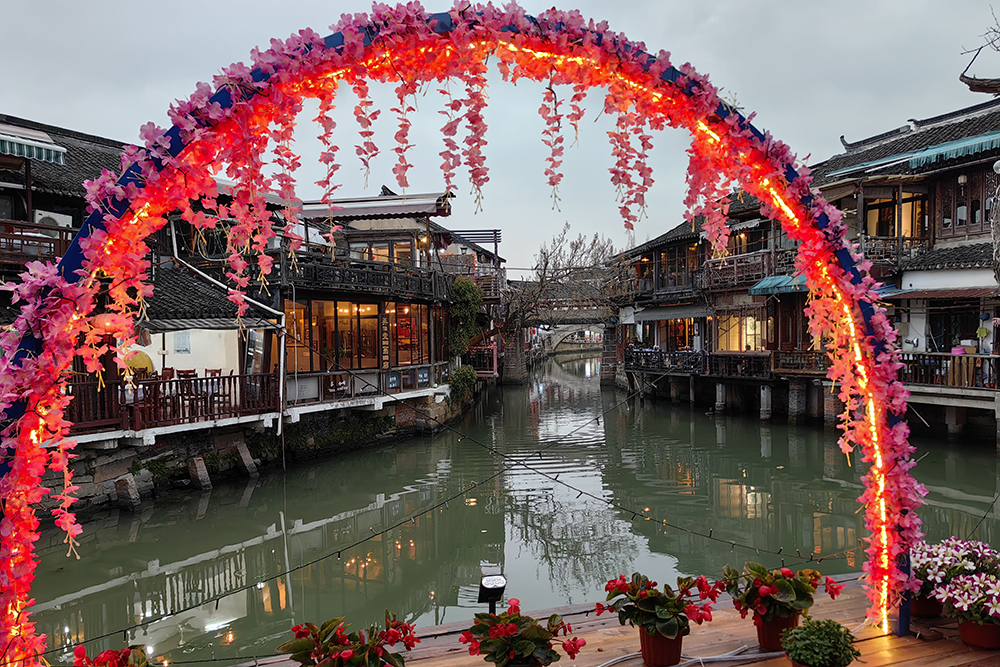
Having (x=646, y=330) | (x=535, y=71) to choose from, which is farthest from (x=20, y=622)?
(x=646, y=330)

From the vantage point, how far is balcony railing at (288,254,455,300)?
1572 cm

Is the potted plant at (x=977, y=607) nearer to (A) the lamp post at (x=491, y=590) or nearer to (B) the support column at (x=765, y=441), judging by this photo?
(A) the lamp post at (x=491, y=590)

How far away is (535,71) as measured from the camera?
3.26 m

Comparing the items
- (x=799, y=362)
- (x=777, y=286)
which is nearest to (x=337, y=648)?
(x=799, y=362)

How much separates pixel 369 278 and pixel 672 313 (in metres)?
16.2

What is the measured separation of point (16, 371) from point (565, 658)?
136 inches

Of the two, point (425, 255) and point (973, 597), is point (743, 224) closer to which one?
point (425, 255)

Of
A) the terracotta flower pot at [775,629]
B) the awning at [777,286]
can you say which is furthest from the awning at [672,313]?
the terracotta flower pot at [775,629]

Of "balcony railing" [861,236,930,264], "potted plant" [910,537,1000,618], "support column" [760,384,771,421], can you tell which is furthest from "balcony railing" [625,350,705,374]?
"potted plant" [910,537,1000,618]

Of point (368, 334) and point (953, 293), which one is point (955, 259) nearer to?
point (953, 293)

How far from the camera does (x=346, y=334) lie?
17453mm

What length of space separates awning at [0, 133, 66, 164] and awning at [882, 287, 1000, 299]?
67.2 feet

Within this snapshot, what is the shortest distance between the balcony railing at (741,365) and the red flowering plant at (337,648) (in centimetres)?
1987

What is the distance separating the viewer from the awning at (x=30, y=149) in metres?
9.48
